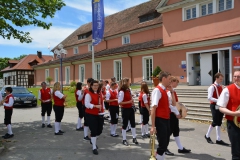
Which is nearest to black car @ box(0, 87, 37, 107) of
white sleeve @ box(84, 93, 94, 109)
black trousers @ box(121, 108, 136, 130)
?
black trousers @ box(121, 108, 136, 130)

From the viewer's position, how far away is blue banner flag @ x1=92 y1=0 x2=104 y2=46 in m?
12.3

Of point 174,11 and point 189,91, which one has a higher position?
point 174,11

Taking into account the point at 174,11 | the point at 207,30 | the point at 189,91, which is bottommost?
the point at 189,91

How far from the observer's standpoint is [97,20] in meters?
12.4

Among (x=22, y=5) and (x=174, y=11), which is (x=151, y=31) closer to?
(x=174, y=11)

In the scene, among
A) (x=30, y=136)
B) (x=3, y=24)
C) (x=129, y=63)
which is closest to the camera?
(x=30, y=136)

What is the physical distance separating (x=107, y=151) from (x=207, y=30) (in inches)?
551

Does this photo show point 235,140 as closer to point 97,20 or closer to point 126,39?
point 97,20

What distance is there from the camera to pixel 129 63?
945 inches

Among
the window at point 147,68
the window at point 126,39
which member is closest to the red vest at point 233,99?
the window at point 147,68

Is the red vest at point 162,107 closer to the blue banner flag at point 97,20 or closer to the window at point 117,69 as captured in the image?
the blue banner flag at point 97,20

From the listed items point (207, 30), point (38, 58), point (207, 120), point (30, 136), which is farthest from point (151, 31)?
point (38, 58)

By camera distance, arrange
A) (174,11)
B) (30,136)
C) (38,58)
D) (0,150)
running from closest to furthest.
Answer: (0,150)
(30,136)
(174,11)
(38,58)

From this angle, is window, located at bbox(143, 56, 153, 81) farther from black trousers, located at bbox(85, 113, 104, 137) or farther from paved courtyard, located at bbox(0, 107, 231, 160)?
black trousers, located at bbox(85, 113, 104, 137)
